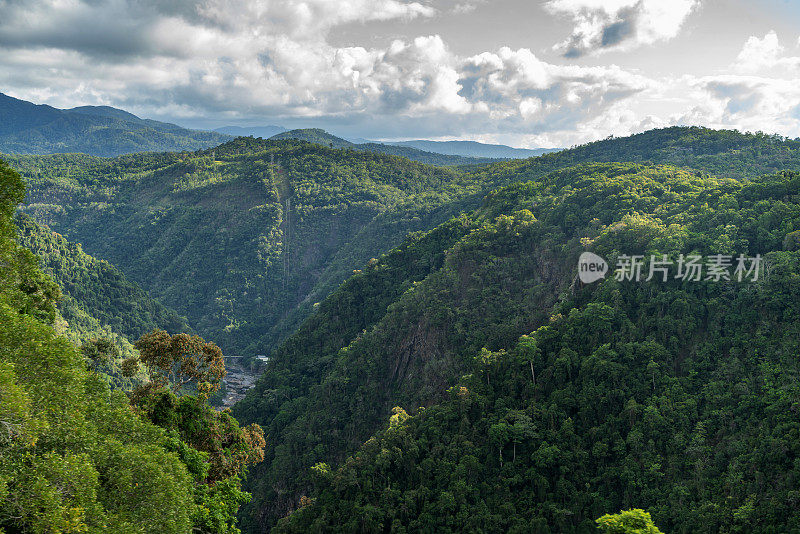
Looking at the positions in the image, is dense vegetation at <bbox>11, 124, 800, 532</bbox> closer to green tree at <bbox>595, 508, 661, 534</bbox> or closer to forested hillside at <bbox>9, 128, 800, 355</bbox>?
green tree at <bbox>595, 508, 661, 534</bbox>

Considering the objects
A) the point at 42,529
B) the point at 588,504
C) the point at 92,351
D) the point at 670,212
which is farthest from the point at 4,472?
the point at 670,212

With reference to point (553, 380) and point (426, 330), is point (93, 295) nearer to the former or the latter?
point (426, 330)

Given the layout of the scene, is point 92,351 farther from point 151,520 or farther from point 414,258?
point 414,258

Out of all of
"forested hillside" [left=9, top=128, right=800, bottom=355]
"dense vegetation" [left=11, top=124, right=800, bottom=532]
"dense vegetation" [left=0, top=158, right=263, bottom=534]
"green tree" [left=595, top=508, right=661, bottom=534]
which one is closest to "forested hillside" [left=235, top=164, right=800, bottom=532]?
"dense vegetation" [left=11, top=124, right=800, bottom=532]

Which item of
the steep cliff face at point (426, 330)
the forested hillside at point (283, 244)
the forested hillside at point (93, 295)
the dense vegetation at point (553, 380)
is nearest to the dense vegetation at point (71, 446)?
the dense vegetation at point (553, 380)

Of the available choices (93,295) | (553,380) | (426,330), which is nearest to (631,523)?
(553,380)
